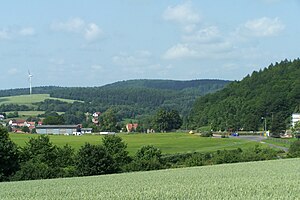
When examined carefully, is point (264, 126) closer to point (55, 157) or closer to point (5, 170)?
point (55, 157)

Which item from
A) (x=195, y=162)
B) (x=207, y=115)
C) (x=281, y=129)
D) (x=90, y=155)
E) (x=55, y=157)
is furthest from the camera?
(x=207, y=115)

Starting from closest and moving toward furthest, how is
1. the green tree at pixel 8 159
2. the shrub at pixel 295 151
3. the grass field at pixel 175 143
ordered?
the green tree at pixel 8 159, the shrub at pixel 295 151, the grass field at pixel 175 143

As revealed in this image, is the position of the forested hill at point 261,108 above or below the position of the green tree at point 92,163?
above

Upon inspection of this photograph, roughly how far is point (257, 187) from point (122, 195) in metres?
6.05

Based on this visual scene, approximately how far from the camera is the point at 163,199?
875 inches

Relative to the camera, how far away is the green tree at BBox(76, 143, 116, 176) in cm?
5994

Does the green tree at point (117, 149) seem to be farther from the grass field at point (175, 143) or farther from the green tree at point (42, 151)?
the grass field at point (175, 143)

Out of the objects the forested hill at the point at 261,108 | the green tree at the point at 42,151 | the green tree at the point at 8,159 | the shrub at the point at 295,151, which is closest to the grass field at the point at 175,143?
the green tree at the point at 42,151

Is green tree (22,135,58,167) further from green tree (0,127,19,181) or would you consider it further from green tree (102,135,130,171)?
green tree (0,127,19,181)

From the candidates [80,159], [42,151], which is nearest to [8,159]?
[80,159]

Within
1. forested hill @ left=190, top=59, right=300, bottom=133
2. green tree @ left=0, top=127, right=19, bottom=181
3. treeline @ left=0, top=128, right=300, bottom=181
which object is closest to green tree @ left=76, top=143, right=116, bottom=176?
treeline @ left=0, top=128, right=300, bottom=181

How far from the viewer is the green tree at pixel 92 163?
59.9m

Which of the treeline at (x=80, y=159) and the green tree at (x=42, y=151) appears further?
the green tree at (x=42, y=151)

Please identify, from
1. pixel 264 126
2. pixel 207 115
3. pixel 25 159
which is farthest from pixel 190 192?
pixel 207 115
